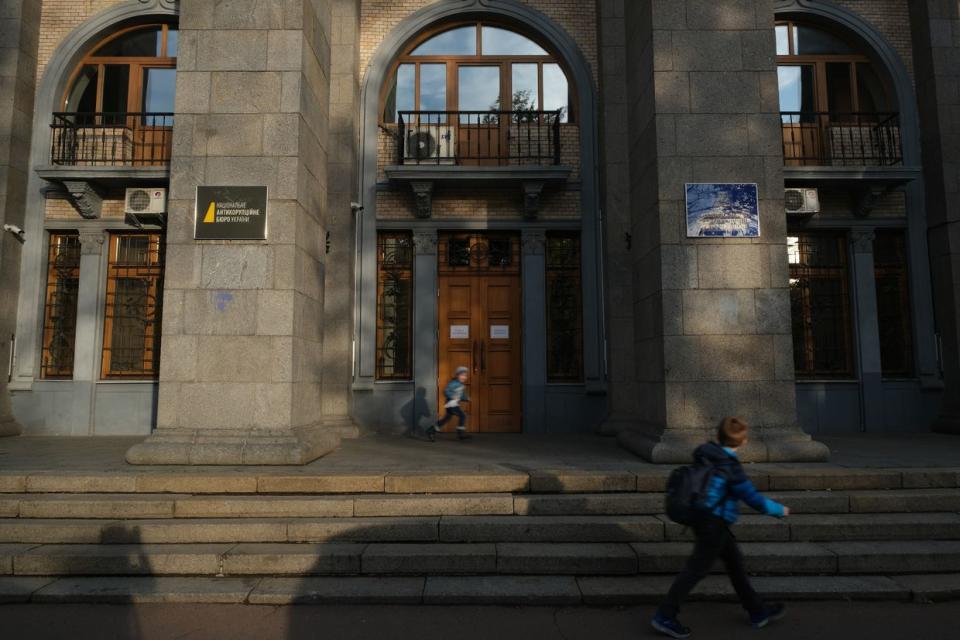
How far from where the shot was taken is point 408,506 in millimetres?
5656

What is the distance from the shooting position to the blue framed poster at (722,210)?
7496 millimetres

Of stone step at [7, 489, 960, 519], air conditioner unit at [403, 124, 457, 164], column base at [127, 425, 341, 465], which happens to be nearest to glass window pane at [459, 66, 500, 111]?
air conditioner unit at [403, 124, 457, 164]

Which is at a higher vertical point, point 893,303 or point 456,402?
point 893,303

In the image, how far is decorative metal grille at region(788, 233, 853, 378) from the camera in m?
11.6

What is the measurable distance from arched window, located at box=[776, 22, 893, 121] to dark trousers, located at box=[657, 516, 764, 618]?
11.0 meters

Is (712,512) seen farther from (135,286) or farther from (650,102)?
(135,286)

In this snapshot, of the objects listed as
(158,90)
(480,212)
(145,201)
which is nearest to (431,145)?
(480,212)

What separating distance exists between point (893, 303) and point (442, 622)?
11568mm

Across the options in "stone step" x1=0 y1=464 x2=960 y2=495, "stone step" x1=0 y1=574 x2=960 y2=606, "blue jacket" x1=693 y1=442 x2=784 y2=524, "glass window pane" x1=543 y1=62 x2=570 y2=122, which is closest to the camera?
"blue jacket" x1=693 y1=442 x2=784 y2=524

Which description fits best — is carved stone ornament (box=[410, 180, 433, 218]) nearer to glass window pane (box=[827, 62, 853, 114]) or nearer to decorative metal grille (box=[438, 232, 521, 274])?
decorative metal grille (box=[438, 232, 521, 274])

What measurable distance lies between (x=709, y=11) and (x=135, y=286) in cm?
1115

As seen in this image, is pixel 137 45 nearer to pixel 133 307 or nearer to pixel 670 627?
pixel 133 307

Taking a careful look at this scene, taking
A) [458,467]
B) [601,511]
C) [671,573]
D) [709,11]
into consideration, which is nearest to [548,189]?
[709,11]

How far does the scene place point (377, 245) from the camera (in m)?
11.7
